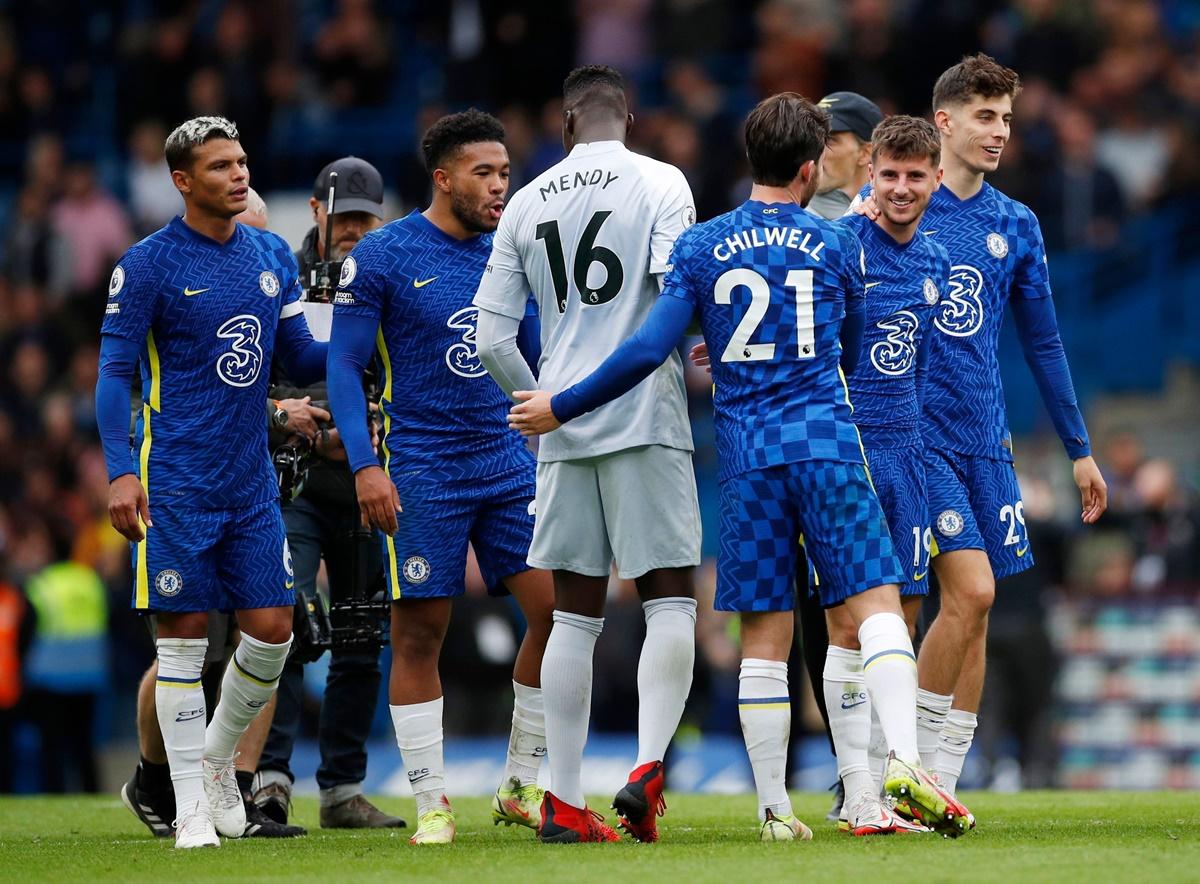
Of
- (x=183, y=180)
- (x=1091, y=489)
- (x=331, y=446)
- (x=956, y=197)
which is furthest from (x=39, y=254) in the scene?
(x=1091, y=489)

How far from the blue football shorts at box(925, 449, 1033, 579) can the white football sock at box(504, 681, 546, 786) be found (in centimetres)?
164

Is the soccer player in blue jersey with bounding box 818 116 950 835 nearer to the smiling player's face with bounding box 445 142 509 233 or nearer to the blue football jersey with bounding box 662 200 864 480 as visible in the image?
the blue football jersey with bounding box 662 200 864 480

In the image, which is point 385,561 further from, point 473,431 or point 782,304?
point 782,304

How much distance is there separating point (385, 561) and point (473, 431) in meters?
0.58

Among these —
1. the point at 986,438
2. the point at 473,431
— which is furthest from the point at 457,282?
the point at 986,438

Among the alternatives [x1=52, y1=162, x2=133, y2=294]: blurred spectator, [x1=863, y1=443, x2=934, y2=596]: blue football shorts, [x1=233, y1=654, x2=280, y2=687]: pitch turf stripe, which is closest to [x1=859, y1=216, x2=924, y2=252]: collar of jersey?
[x1=863, y1=443, x2=934, y2=596]: blue football shorts

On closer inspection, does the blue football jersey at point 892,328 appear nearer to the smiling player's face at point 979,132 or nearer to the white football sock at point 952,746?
the smiling player's face at point 979,132

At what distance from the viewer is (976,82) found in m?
8.00

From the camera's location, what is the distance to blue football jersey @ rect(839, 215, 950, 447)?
7527 mm

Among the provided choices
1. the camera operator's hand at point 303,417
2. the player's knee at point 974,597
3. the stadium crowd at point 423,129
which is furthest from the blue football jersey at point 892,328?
the stadium crowd at point 423,129

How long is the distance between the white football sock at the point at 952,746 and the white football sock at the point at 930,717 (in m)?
0.05

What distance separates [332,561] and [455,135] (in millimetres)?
2183

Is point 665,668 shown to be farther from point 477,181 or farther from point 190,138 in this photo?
point 190,138

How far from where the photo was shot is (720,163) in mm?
17109
